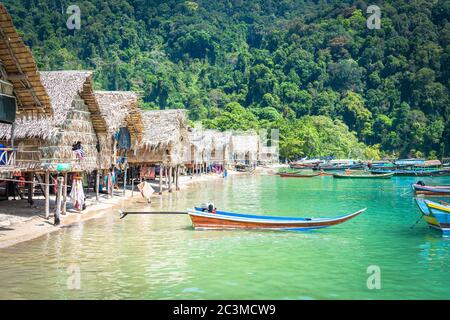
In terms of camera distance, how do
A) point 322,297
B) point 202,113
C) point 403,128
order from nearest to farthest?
point 322,297 < point 403,128 < point 202,113

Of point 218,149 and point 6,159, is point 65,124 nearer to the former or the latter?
point 6,159

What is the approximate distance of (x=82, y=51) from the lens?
131750 millimetres

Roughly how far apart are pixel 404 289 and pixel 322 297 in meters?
2.14

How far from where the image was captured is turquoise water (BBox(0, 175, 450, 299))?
11.1 metres

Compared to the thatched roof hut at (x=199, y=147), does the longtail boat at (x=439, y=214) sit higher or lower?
lower

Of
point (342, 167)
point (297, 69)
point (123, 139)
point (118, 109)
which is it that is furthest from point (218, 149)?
point (297, 69)

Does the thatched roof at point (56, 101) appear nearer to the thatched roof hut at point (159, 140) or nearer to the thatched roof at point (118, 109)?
the thatched roof at point (118, 109)

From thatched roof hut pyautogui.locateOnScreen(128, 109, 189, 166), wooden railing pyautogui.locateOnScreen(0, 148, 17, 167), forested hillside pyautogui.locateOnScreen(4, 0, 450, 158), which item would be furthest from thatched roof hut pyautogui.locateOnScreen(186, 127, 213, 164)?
forested hillside pyautogui.locateOnScreen(4, 0, 450, 158)

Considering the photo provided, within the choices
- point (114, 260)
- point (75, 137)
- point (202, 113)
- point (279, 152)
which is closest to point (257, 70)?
point (202, 113)

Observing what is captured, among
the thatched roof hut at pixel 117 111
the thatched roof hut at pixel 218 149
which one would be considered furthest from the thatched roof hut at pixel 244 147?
the thatched roof hut at pixel 117 111

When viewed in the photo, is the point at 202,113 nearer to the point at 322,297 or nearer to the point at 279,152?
the point at 279,152

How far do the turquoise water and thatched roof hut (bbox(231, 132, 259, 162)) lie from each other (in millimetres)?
54502

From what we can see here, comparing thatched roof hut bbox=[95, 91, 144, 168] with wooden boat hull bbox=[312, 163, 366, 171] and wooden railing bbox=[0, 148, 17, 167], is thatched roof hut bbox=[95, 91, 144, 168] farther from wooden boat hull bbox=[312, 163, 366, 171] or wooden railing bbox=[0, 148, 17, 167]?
wooden boat hull bbox=[312, 163, 366, 171]

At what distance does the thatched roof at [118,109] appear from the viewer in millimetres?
24581
